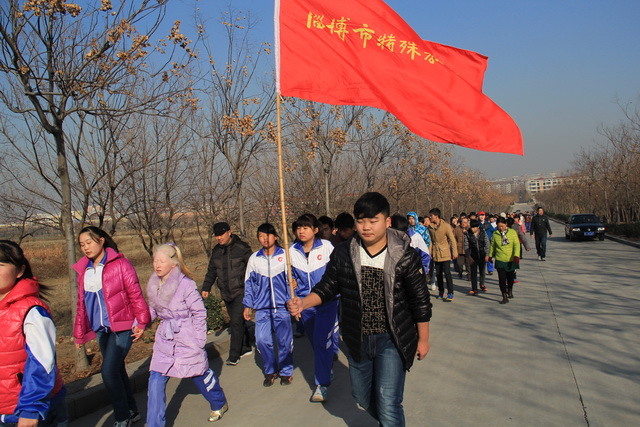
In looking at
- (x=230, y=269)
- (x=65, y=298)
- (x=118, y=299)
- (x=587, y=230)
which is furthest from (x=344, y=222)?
(x=587, y=230)

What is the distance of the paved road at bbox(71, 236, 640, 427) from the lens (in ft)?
14.8

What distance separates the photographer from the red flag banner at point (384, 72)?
15.1 ft

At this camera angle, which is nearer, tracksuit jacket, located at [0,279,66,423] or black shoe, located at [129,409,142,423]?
tracksuit jacket, located at [0,279,66,423]

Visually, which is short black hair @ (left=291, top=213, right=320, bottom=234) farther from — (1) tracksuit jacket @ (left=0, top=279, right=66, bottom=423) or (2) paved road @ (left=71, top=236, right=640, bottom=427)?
(1) tracksuit jacket @ (left=0, top=279, right=66, bottom=423)

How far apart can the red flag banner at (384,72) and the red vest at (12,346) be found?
2.65m

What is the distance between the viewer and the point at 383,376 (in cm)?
342

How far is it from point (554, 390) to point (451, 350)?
1.80m

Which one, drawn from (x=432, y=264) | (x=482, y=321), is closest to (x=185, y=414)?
(x=482, y=321)

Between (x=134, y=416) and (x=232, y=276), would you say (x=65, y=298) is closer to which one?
(x=232, y=276)

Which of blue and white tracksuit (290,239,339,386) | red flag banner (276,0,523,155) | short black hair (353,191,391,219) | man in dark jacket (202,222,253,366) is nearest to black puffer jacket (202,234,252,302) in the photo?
man in dark jacket (202,222,253,366)

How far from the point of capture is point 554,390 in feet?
16.4

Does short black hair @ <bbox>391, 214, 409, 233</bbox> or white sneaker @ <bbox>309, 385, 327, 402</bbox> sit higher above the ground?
short black hair @ <bbox>391, 214, 409, 233</bbox>

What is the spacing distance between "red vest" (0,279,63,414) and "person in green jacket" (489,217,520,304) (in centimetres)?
857

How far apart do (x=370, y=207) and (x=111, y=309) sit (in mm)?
2554
